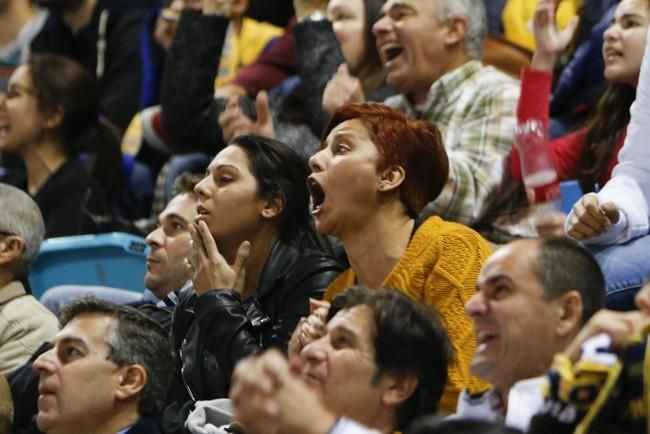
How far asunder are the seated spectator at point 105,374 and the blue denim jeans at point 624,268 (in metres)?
1.06

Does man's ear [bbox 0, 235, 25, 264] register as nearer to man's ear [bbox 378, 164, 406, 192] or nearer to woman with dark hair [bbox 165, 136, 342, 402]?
woman with dark hair [bbox 165, 136, 342, 402]

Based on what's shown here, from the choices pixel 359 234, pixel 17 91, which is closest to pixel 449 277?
pixel 359 234

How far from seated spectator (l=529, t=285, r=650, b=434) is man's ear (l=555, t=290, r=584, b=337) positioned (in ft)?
0.99

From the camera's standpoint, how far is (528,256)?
3342mm

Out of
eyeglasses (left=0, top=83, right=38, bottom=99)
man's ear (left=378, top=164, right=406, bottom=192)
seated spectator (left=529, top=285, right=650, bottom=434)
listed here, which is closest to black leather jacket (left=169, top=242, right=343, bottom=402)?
man's ear (left=378, top=164, right=406, bottom=192)

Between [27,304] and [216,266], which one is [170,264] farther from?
[216,266]

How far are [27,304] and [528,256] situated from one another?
2.00 m

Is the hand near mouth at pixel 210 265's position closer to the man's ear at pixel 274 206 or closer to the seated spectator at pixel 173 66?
the man's ear at pixel 274 206

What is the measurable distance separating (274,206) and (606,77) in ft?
3.27

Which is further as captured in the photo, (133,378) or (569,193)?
(569,193)

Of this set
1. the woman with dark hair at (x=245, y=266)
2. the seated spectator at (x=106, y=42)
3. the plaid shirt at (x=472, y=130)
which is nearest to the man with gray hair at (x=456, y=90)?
the plaid shirt at (x=472, y=130)

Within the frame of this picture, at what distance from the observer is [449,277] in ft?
12.9

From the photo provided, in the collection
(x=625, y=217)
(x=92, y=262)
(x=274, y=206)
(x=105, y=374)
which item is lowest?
(x=92, y=262)

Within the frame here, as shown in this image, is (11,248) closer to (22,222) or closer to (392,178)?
(22,222)
